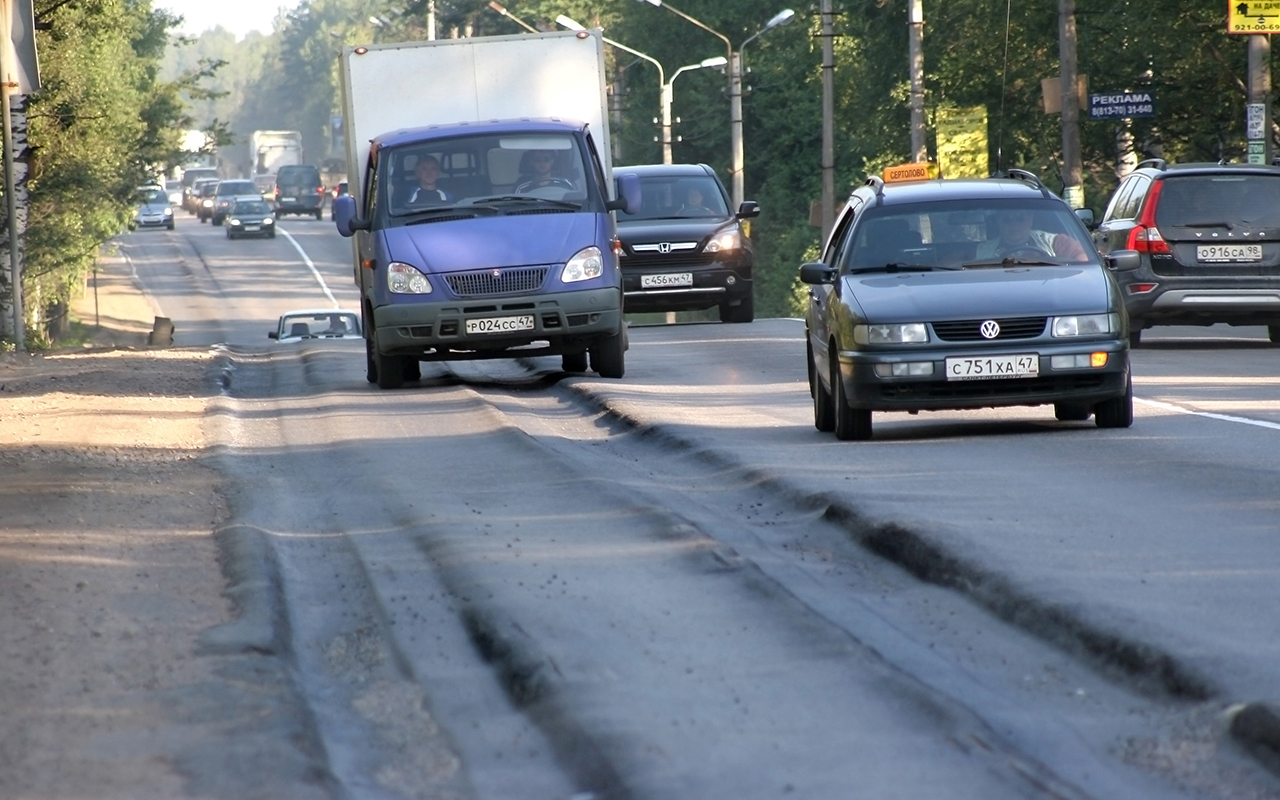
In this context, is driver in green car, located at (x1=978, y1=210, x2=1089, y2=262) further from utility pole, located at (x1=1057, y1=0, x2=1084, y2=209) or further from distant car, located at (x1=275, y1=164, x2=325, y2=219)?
distant car, located at (x1=275, y1=164, x2=325, y2=219)

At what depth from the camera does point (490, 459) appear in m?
12.0

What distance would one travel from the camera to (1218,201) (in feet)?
66.8

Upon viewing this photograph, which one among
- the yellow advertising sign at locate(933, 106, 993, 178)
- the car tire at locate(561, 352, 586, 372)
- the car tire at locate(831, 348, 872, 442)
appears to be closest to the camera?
the car tire at locate(831, 348, 872, 442)

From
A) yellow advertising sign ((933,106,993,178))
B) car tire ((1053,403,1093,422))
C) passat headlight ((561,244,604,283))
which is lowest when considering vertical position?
car tire ((1053,403,1093,422))

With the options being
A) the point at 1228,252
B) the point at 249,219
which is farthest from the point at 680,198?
the point at 249,219

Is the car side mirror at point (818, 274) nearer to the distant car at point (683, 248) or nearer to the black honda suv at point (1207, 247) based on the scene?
the black honda suv at point (1207, 247)

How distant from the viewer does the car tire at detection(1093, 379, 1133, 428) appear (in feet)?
40.9

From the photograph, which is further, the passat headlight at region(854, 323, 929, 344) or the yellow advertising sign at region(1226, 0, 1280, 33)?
the yellow advertising sign at region(1226, 0, 1280, 33)

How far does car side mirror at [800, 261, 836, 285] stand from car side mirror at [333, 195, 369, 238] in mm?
5801

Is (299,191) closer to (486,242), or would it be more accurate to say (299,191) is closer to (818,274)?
(486,242)

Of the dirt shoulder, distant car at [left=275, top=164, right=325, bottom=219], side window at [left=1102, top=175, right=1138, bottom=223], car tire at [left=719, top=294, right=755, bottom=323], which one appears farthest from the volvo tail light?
distant car at [left=275, top=164, right=325, bottom=219]

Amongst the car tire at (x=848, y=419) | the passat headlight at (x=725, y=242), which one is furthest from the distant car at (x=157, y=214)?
the car tire at (x=848, y=419)

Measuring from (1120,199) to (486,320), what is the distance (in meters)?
7.71

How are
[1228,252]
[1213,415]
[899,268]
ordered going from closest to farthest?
[899,268], [1213,415], [1228,252]
